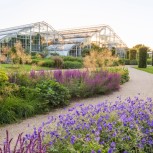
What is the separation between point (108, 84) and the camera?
9.94 meters

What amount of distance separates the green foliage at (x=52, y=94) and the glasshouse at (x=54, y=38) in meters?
22.7

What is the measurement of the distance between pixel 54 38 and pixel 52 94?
93.4 ft

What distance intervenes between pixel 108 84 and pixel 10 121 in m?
4.92

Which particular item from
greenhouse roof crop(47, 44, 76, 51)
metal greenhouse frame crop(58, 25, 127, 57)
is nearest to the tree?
greenhouse roof crop(47, 44, 76, 51)

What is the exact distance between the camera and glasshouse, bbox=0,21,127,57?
99.6ft

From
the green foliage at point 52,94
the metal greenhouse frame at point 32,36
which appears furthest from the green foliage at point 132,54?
the green foliage at point 52,94

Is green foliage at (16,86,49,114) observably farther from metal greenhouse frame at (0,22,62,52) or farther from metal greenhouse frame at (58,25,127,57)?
metal greenhouse frame at (58,25,127,57)

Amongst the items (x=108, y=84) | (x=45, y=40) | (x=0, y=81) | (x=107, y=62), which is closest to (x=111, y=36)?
(x=45, y=40)

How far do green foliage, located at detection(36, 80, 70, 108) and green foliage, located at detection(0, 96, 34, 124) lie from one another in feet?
2.29

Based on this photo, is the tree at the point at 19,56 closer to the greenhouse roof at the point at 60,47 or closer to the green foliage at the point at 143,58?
the green foliage at the point at 143,58

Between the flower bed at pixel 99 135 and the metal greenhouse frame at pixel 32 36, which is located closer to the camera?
the flower bed at pixel 99 135

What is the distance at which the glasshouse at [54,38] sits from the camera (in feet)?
99.6

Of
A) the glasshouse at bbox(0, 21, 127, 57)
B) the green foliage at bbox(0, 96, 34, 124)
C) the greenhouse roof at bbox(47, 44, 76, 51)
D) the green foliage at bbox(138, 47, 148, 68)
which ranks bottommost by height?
the green foliage at bbox(0, 96, 34, 124)

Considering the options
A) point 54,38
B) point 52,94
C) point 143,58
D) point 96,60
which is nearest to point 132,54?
point 143,58
